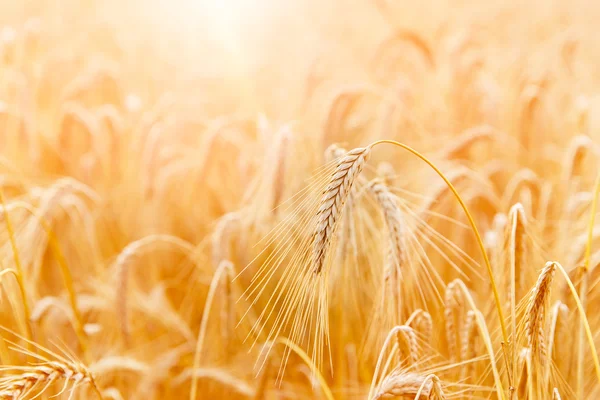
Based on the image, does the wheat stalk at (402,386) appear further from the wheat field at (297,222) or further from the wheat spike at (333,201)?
the wheat spike at (333,201)

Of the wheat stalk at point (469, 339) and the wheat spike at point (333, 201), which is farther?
the wheat stalk at point (469, 339)

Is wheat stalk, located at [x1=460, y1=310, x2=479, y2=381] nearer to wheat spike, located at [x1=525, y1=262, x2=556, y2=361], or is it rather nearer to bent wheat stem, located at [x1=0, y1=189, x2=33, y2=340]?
wheat spike, located at [x1=525, y1=262, x2=556, y2=361]

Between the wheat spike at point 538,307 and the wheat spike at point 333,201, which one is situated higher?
the wheat spike at point 333,201

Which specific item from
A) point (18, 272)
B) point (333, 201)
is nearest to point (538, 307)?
point (333, 201)

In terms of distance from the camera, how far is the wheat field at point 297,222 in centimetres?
90

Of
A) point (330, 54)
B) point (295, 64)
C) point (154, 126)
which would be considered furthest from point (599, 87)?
point (154, 126)

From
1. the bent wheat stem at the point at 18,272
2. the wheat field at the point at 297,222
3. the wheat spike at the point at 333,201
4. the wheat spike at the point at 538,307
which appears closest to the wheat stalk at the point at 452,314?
the wheat field at the point at 297,222

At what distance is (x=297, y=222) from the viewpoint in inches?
62.2

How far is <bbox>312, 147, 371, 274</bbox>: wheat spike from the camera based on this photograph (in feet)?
2.33

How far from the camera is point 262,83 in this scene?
3586 millimetres

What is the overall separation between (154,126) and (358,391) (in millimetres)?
1211

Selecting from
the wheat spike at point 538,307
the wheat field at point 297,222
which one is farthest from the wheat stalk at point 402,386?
the wheat spike at point 538,307

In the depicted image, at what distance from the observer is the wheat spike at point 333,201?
71cm

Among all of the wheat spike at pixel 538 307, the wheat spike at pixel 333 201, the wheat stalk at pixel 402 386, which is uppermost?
the wheat spike at pixel 333 201
